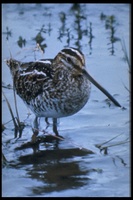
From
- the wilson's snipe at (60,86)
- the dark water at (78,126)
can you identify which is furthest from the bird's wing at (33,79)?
the dark water at (78,126)

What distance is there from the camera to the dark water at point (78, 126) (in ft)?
18.8

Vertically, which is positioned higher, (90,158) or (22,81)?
(22,81)

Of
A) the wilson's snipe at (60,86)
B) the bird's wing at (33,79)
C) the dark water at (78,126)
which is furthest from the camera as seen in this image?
the bird's wing at (33,79)

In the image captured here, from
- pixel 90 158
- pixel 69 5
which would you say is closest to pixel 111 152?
pixel 90 158

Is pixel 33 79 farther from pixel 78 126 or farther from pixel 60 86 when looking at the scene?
pixel 78 126

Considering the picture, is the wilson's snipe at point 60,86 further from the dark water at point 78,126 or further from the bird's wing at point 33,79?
the dark water at point 78,126

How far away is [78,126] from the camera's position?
7164mm

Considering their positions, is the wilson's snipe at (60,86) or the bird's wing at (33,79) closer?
the wilson's snipe at (60,86)

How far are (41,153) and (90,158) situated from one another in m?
0.49

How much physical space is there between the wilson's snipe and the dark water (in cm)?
30

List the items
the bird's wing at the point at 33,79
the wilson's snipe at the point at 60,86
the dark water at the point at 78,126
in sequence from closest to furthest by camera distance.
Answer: the dark water at the point at 78,126 < the wilson's snipe at the point at 60,86 < the bird's wing at the point at 33,79

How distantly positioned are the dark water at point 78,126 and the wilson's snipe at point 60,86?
303 mm

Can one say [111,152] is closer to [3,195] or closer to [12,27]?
[3,195]

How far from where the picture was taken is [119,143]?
6.17m
